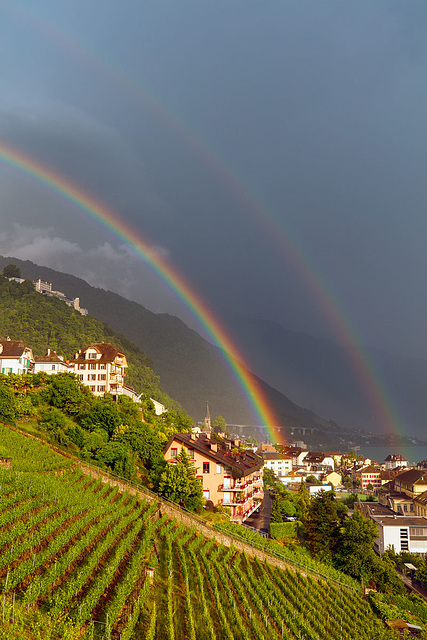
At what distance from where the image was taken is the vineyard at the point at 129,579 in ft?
60.2

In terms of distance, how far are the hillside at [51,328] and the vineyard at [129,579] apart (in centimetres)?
7353

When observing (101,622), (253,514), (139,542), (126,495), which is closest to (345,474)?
(253,514)

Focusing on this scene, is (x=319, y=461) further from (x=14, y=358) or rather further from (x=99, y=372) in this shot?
(x=14, y=358)

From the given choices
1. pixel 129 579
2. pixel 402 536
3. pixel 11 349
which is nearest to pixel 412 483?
pixel 402 536

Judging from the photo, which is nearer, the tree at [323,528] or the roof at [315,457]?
the tree at [323,528]

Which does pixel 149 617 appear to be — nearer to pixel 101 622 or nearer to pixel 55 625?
pixel 101 622

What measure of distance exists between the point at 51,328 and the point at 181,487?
272 feet

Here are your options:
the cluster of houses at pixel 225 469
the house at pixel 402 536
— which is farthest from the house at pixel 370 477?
the house at pixel 402 536

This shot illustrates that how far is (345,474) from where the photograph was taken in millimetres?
138000

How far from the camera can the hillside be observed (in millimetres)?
107250

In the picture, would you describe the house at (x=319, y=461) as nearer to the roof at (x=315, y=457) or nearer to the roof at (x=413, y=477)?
the roof at (x=315, y=457)

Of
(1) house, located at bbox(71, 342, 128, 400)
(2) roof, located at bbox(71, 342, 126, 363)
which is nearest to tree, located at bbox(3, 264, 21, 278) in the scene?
(2) roof, located at bbox(71, 342, 126, 363)

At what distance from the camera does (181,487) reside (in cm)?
4225

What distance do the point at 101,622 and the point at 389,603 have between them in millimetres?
30280
